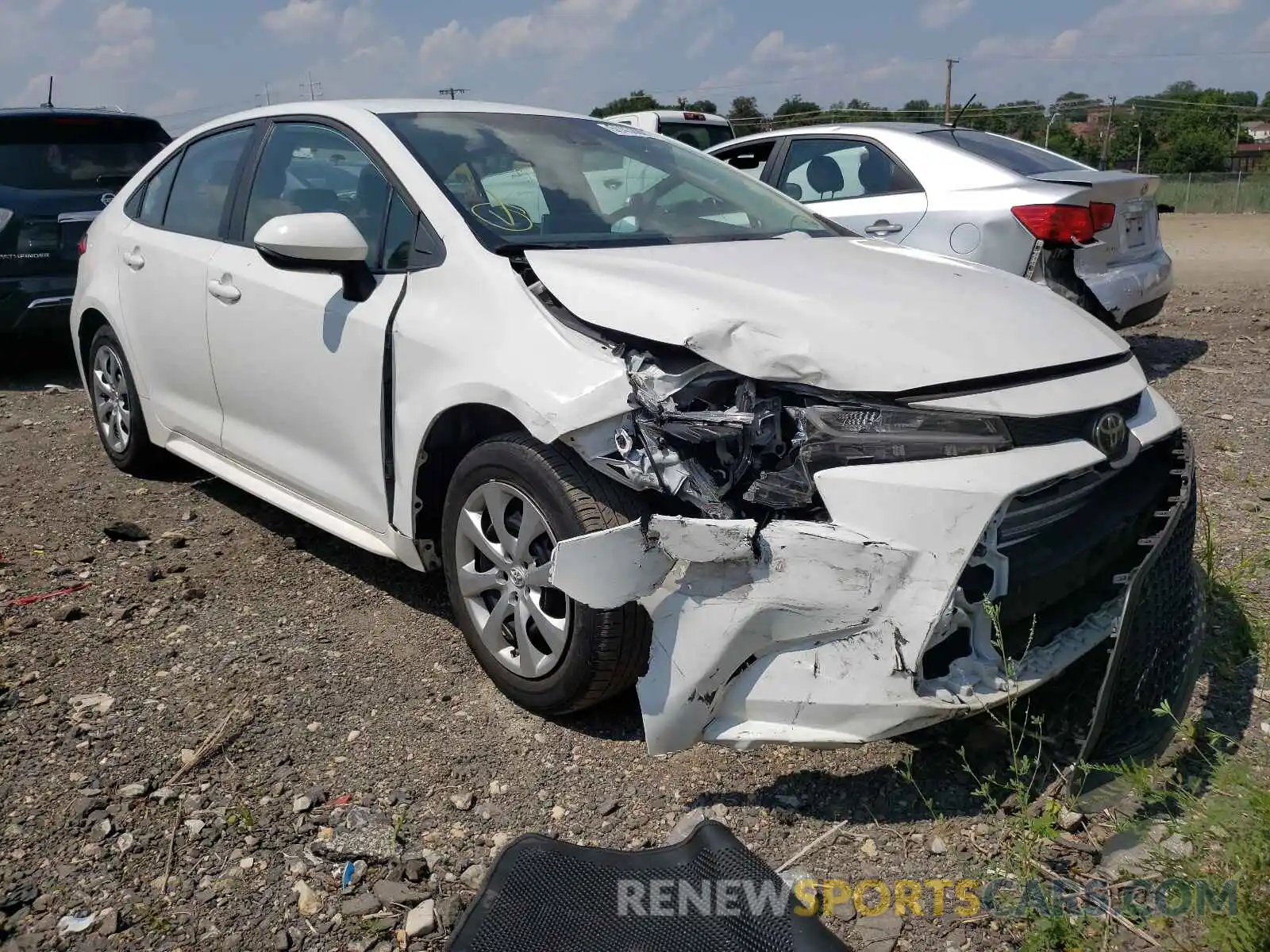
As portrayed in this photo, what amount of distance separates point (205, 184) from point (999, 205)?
416 centimetres

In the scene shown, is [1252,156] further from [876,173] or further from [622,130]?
[622,130]

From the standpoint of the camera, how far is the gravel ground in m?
2.30

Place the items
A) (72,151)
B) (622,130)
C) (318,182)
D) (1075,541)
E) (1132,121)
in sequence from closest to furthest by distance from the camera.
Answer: (1075,541) < (318,182) < (622,130) < (72,151) < (1132,121)

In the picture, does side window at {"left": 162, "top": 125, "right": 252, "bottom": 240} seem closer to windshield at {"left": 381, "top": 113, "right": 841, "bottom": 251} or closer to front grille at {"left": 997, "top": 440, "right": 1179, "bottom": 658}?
windshield at {"left": 381, "top": 113, "right": 841, "bottom": 251}

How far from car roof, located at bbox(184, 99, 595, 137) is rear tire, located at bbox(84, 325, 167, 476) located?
57.7 inches

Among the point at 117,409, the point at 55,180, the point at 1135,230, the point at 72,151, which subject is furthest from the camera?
the point at 72,151

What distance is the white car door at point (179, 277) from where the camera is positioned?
4.06 metres

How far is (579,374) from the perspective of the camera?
8.36 feet

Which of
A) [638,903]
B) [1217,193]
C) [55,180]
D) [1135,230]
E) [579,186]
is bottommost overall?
[1217,193]

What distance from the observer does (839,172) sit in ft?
22.3

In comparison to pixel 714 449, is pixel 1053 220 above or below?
above

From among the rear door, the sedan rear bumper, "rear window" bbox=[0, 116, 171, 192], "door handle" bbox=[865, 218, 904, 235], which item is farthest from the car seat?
the rear door

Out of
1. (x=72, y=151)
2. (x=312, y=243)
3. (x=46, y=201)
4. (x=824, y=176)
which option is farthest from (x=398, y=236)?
(x=72, y=151)

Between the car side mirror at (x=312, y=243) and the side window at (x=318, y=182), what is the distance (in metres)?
0.13
